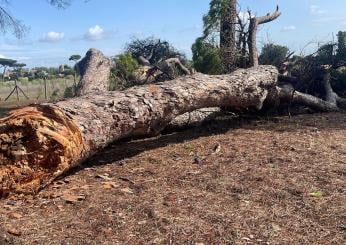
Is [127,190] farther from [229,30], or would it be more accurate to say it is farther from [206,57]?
[229,30]

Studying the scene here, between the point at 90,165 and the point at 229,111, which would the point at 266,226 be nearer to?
the point at 90,165

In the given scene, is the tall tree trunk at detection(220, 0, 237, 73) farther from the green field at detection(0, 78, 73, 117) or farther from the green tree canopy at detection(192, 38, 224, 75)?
the green field at detection(0, 78, 73, 117)

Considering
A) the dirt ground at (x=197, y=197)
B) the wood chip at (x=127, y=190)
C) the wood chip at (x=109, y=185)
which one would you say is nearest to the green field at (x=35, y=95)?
the dirt ground at (x=197, y=197)

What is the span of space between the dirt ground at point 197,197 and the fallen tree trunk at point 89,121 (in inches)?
9.6

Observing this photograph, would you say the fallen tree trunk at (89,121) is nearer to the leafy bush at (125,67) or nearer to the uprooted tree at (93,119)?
the uprooted tree at (93,119)

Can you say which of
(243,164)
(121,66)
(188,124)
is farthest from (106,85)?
(243,164)

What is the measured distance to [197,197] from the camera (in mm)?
4047

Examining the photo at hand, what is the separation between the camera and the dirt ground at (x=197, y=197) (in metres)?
3.34

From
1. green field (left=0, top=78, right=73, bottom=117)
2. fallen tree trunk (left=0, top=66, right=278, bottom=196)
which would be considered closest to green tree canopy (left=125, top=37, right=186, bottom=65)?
green field (left=0, top=78, right=73, bottom=117)

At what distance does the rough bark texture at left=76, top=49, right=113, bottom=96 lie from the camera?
8.70 metres

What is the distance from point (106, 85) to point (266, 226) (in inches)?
242

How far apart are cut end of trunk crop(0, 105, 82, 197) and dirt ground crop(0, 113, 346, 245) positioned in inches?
5.8

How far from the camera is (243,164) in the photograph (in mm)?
4973

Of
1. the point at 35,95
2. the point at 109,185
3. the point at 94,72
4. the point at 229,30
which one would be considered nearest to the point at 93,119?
the point at 109,185
